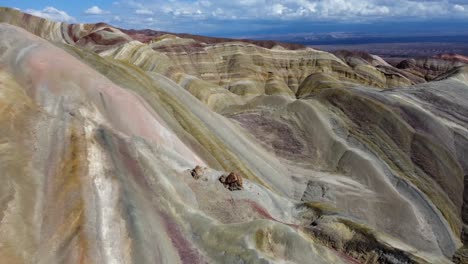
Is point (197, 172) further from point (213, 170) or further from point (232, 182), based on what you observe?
point (232, 182)

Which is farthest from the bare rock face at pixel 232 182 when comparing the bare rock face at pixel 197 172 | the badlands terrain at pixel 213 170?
the bare rock face at pixel 197 172

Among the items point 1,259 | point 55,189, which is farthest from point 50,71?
point 1,259

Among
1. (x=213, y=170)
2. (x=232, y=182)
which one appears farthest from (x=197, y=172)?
(x=232, y=182)

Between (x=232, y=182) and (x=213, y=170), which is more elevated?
(x=213, y=170)

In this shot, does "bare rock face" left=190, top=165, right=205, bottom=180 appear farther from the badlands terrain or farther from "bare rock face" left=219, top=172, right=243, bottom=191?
"bare rock face" left=219, top=172, right=243, bottom=191

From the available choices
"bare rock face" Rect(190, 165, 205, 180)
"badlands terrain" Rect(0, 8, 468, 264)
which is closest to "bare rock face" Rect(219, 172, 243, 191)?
"badlands terrain" Rect(0, 8, 468, 264)

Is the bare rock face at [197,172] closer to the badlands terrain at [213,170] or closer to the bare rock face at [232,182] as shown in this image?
the badlands terrain at [213,170]

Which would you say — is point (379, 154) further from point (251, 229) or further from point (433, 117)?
point (251, 229)

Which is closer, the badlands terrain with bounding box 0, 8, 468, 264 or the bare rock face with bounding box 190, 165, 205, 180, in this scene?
the badlands terrain with bounding box 0, 8, 468, 264
